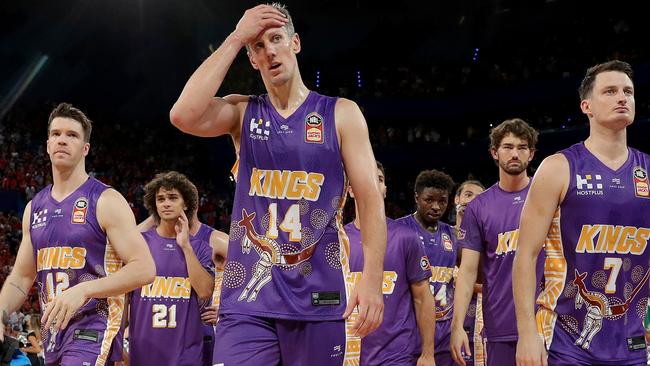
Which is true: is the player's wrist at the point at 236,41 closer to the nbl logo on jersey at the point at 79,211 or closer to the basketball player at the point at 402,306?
the nbl logo on jersey at the point at 79,211

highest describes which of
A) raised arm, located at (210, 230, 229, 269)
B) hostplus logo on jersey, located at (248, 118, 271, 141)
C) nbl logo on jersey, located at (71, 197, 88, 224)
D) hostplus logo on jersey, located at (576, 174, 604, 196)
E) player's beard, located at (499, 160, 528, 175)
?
player's beard, located at (499, 160, 528, 175)

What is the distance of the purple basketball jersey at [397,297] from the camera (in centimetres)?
728

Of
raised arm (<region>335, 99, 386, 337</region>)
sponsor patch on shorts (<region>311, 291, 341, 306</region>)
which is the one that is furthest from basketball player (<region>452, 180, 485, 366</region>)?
raised arm (<region>335, 99, 386, 337</region>)

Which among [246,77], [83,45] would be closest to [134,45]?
[83,45]

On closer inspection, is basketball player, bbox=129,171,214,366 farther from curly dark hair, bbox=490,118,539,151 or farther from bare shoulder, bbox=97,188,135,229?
curly dark hair, bbox=490,118,539,151

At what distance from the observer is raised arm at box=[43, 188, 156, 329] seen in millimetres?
5011

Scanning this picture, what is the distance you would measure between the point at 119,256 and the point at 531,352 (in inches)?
113

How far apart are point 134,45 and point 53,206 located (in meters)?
28.1

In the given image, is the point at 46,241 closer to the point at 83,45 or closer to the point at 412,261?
the point at 412,261

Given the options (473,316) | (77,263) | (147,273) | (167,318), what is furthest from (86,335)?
(473,316)

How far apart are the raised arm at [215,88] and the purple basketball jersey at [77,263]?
188 cm

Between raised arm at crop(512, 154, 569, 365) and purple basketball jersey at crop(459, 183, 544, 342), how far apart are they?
2.04 m

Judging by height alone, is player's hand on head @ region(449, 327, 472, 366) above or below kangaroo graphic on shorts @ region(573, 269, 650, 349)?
below

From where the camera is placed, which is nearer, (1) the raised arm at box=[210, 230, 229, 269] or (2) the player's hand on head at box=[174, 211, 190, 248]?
(2) the player's hand on head at box=[174, 211, 190, 248]
